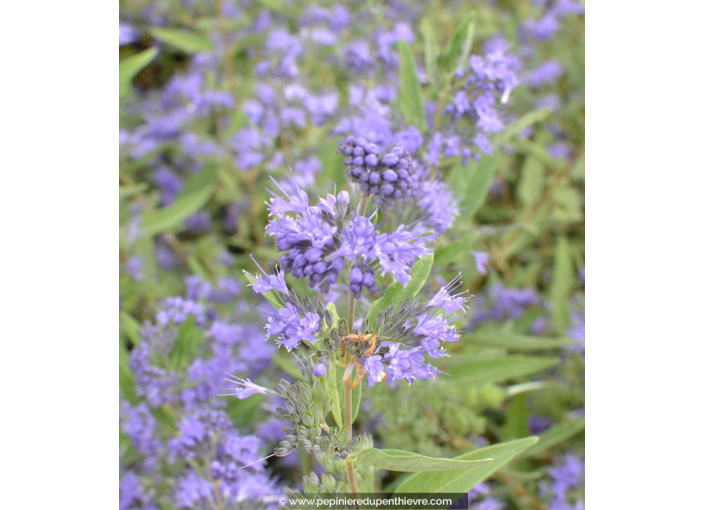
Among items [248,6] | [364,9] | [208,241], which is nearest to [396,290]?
[364,9]

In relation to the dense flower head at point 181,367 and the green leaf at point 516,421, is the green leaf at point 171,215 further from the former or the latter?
the green leaf at point 516,421

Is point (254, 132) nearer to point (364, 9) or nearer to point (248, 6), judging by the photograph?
point (364, 9)

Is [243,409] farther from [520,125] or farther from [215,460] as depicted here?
[520,125]

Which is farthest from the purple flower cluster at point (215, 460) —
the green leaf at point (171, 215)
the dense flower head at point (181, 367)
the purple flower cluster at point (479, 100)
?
the green leaf at point (171, 215)

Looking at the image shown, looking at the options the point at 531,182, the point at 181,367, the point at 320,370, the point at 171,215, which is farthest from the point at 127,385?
the point at 531,182

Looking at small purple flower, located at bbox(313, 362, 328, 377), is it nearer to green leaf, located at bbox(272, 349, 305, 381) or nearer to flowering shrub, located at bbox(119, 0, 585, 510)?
flowering shrub, located at bbox(119, 0, 585, 510)

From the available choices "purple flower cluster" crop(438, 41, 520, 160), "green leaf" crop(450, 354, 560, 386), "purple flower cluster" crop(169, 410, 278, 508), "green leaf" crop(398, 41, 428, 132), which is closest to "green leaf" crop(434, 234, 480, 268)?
"purple flower cluster" crop(438, 41, 520, 160)
